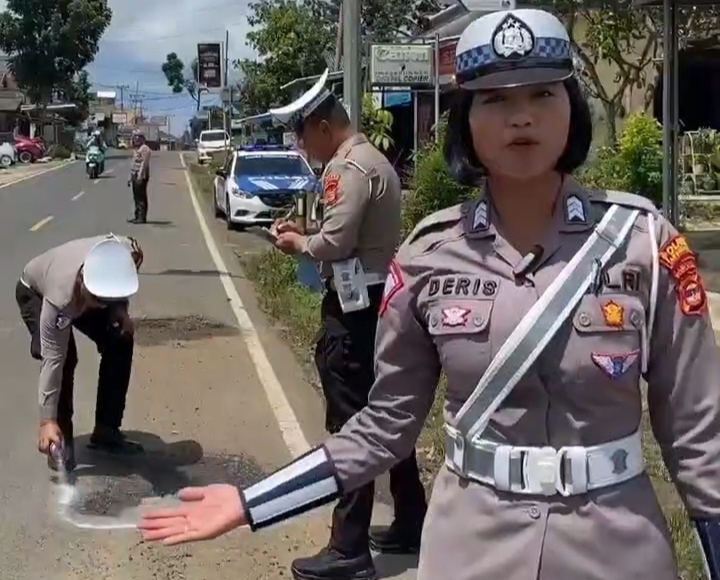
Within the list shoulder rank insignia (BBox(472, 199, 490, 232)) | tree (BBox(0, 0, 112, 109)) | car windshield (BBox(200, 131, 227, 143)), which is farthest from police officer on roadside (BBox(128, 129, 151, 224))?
tree (BBox(0, 0, 112, 109))

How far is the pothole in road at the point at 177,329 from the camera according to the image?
11.0m

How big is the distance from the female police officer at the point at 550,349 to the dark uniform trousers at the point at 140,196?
2150 cm

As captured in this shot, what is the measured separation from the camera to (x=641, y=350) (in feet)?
6.99

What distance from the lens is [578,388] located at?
2.10 meters

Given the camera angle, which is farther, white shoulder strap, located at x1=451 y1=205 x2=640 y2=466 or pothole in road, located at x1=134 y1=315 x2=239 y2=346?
pothole in road, located at x1=134 y1=315 x2=239 y2=346

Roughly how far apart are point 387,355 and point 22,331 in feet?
31.1

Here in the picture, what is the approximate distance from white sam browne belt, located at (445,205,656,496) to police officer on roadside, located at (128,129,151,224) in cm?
2155

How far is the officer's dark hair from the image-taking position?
2.26 meters

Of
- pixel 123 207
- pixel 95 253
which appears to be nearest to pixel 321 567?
pixel 95 253

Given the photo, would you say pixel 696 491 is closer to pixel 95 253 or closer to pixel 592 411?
pixel 592 411

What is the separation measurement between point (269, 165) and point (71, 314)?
1845cm

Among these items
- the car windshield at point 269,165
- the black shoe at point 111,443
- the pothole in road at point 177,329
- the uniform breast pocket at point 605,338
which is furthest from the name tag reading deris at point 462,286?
the car windshield at point 269,165

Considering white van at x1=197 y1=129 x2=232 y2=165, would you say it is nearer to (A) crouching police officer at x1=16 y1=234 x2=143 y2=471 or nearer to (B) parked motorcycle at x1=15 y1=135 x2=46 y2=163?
(B) parked motorcycle at x1=15 y1=135 x2=46 y2=163

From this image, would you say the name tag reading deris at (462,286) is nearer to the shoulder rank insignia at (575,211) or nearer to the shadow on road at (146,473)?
the shoulder rank insignia at (575,211)
